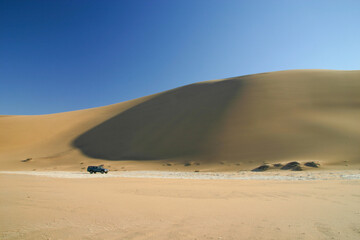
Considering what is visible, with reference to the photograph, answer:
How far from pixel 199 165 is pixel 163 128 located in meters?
14.0

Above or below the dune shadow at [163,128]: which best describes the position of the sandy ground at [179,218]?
below

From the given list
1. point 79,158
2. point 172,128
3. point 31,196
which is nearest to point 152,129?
point 172,128

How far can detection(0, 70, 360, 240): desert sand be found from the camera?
→ 3957 mm

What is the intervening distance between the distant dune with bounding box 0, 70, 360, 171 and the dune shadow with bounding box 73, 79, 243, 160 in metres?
0.17

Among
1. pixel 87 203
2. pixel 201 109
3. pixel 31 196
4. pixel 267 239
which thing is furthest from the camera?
pixel 201 109

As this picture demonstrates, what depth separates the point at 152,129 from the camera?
38219 millimetres

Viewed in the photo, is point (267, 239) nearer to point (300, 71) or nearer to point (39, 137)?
point (39, 137)

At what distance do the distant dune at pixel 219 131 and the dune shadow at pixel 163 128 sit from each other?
17 centimetres

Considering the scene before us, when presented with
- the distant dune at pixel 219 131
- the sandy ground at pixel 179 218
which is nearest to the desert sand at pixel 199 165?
the sandy ground at pixel 179 218

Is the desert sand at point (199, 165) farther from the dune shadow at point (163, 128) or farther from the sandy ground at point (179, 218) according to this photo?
the dune shadow at point (163, 128)

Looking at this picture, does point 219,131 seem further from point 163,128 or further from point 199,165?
point 163,128

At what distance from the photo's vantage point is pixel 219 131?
3086cm

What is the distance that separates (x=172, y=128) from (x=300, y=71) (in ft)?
109

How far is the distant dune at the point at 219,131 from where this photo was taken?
2405 centimetres
